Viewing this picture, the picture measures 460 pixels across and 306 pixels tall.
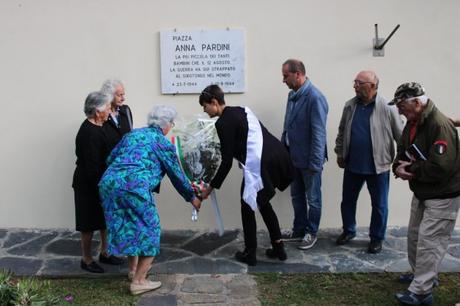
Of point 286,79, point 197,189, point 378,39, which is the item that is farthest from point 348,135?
point 197,189

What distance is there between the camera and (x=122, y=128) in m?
5.24

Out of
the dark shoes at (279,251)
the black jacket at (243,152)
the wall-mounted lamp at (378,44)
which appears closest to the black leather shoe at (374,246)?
the dark shoes at (279,251)

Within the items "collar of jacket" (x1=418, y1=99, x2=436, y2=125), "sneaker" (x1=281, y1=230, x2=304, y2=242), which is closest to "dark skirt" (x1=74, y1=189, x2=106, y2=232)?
"sneaker" (x1=281, y1=230, x2=304, y2=242)

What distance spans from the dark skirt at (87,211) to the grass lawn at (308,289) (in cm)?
49

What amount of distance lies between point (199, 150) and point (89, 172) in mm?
1067

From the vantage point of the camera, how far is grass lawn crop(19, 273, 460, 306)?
4.61 metres

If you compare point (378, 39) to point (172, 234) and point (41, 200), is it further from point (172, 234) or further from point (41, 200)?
point (41, 200)

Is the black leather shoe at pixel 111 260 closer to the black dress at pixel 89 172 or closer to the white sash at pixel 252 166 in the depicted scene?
the black dress at pixel 89 172

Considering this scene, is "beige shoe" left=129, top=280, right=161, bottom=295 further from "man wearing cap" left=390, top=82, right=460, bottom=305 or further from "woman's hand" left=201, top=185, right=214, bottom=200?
"man wearing cap" left=390, top=82, right=460, bottom=305

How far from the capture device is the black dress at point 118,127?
196 inches

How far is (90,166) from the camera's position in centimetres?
486

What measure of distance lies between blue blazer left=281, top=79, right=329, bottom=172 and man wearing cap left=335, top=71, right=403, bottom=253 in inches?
9.3

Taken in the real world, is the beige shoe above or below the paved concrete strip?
above

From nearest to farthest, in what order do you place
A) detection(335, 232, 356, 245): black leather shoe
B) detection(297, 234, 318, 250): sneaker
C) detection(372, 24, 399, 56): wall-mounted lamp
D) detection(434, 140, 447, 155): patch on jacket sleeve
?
detection(434, 140, 447, 155): patch on jacket sleeve < detection(297, 234, 318, 250): sneaker < detection(335, 232, 356, 245): black leather shoe < detection(372, 24, 399, 56): wall-mounted lamp
